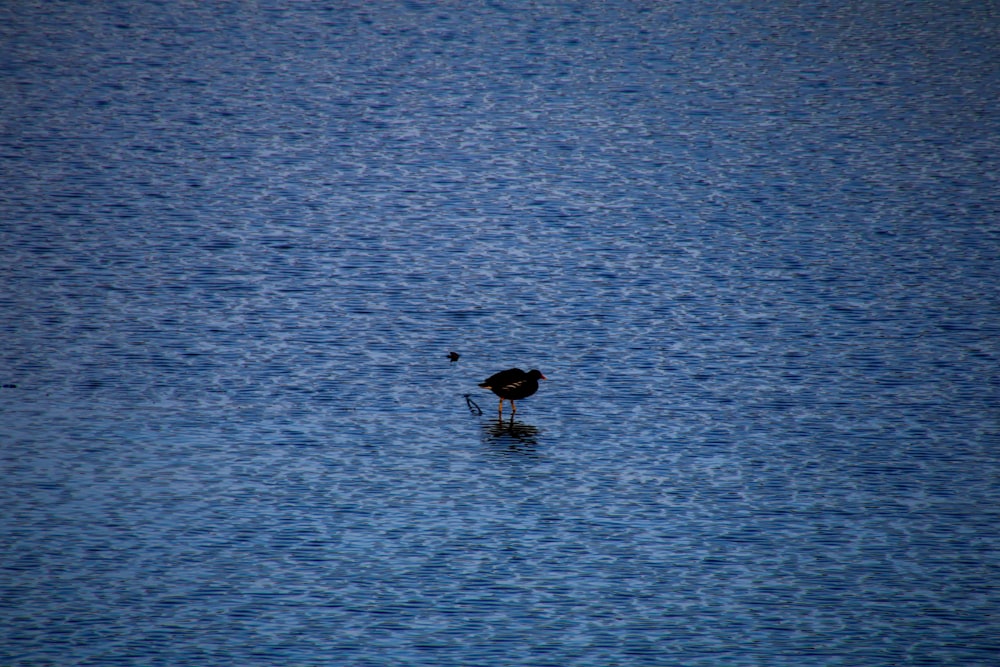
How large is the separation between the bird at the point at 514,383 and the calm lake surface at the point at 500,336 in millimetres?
391

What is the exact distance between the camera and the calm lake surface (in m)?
14.6

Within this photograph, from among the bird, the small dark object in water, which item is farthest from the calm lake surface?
the bird

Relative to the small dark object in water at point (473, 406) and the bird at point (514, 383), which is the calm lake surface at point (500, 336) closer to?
the small dark object in water at point (473, 406)

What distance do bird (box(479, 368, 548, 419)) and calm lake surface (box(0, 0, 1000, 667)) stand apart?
0.39 meters

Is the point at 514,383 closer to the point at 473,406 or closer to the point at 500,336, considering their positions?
the point at 473,406

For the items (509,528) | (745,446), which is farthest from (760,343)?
(509,528)

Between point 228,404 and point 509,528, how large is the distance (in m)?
5.51

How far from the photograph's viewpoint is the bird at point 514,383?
19.6 metres

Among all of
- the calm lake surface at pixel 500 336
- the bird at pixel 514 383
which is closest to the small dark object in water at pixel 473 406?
the calm lake surface at pixel 500 336

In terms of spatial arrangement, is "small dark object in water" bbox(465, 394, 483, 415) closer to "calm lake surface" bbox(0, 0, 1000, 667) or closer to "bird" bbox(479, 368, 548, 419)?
"calm lake surface" bbox(0, 0, 1000, 667)

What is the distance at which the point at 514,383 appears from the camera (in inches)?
773

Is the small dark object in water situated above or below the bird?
below

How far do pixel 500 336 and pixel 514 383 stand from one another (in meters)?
2.92

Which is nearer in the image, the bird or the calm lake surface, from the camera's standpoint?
the calm lake surface
